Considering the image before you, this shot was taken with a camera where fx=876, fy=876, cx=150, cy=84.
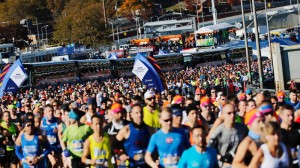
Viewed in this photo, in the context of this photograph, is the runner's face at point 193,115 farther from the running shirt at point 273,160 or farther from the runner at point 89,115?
the running shirt at point 273,160

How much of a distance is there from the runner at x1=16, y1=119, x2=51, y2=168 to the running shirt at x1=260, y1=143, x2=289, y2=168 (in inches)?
256

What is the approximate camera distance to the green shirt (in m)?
14.5

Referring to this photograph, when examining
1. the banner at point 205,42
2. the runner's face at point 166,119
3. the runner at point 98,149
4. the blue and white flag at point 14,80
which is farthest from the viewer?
the banner at point 205,42

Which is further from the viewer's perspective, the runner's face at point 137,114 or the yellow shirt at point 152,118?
the yellow shirt at point 152,118

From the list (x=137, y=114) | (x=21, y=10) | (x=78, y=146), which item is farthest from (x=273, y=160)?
(x=21, y=10)

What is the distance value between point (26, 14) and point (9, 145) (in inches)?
5253

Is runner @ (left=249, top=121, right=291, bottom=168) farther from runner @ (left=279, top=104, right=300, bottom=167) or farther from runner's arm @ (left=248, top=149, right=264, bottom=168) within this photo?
runner @ (left=279, top=104, right=300, bottom=167)

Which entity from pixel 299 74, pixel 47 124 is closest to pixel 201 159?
pixel 47 124

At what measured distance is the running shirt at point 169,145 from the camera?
1144 centimetres

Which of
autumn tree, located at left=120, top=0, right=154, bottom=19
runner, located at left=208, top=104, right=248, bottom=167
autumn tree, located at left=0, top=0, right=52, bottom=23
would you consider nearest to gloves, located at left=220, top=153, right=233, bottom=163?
runner, located at left=208, top=104, right=248, bottom=167

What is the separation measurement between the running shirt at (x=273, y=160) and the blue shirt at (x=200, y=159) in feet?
3.01

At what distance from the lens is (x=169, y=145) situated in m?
11.4

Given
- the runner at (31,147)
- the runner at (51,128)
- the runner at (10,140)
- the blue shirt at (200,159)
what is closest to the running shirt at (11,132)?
the runner at (10,140)

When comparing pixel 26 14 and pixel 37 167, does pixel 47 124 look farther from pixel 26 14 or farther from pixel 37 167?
pixel 26 14
